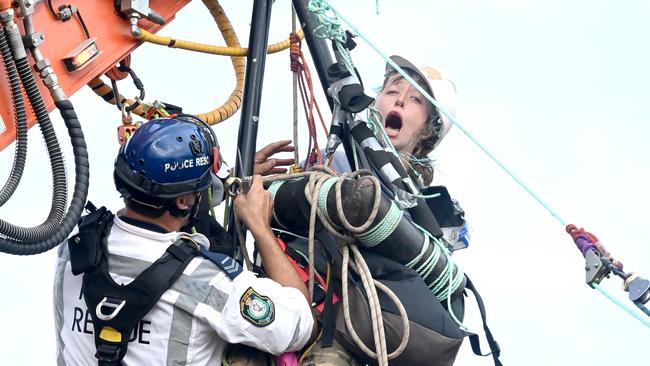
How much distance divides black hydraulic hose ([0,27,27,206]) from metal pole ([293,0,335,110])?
1.70 m

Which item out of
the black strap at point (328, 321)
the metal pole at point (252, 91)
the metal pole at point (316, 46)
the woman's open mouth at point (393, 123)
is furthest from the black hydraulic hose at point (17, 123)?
the woman's open mouth at point (393, 123)

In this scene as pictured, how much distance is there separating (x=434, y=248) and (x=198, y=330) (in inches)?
54.3

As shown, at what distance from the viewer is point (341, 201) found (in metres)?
5.41

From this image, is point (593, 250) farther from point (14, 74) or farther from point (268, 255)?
point (14, 74)

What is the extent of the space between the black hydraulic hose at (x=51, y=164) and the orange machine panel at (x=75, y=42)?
0.08 m

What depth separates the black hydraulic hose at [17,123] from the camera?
479cm

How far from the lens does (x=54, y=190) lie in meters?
4.96

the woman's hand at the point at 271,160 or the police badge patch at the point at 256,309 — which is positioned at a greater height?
the police badge patch at the point at 256,309

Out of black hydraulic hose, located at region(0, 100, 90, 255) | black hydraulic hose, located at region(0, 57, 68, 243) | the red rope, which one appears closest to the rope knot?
the red rope

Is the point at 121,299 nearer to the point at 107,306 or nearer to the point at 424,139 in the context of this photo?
the point at 107,306

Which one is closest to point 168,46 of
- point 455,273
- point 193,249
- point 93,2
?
point 93,2

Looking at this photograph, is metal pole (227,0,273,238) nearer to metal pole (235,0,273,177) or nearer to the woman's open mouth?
metal pole (235,0,273,177)

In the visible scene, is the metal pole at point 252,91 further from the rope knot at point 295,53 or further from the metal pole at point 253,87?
the rope knot at point 295,53

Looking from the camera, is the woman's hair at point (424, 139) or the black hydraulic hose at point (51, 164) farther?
the woman's hair at point (424, 139)
